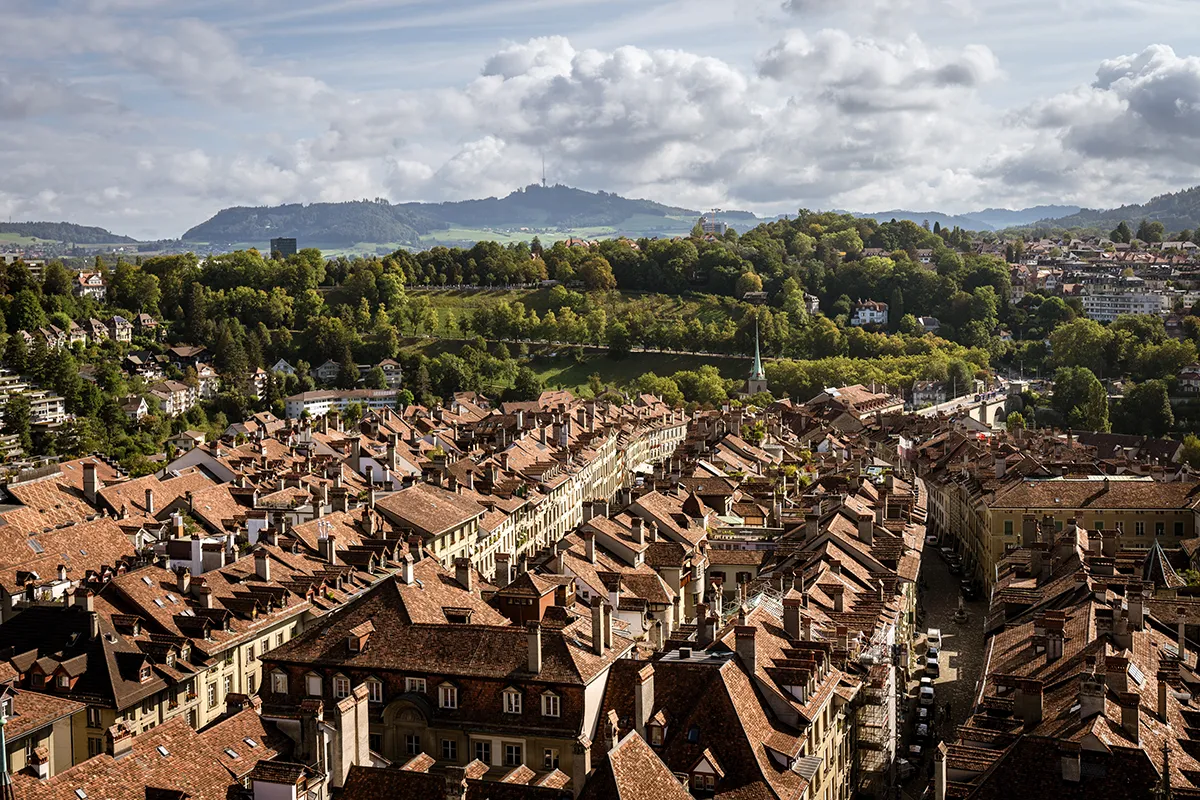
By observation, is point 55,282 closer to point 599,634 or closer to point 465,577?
point 465,577

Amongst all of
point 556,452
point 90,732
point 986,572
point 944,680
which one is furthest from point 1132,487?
point 90,732

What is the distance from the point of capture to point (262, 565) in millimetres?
57219

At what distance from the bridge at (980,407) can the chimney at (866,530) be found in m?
89.1

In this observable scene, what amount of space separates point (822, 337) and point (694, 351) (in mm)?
17315

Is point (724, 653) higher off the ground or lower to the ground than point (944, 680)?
higher

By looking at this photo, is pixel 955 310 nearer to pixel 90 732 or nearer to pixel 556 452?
pixel 556 452

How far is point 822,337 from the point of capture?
187250 millimetres

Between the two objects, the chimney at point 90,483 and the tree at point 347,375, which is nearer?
the chimney at point 90,483

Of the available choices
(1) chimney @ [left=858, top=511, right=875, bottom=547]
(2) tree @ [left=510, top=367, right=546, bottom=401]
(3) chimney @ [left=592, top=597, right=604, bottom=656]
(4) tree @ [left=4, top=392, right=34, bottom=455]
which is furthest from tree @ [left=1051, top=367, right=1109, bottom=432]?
(3) chimney @ [left=592, top=597, right=604, bottom=656]

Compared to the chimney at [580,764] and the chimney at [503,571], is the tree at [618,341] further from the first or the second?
the chimney at [580,764]

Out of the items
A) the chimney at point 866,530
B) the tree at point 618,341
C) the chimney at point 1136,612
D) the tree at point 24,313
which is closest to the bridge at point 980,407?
the tree at point 618,341

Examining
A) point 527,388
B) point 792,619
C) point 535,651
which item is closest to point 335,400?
point 527,388

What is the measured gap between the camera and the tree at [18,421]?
12062 centimetres

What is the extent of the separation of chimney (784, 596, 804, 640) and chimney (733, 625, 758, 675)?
4604mm
